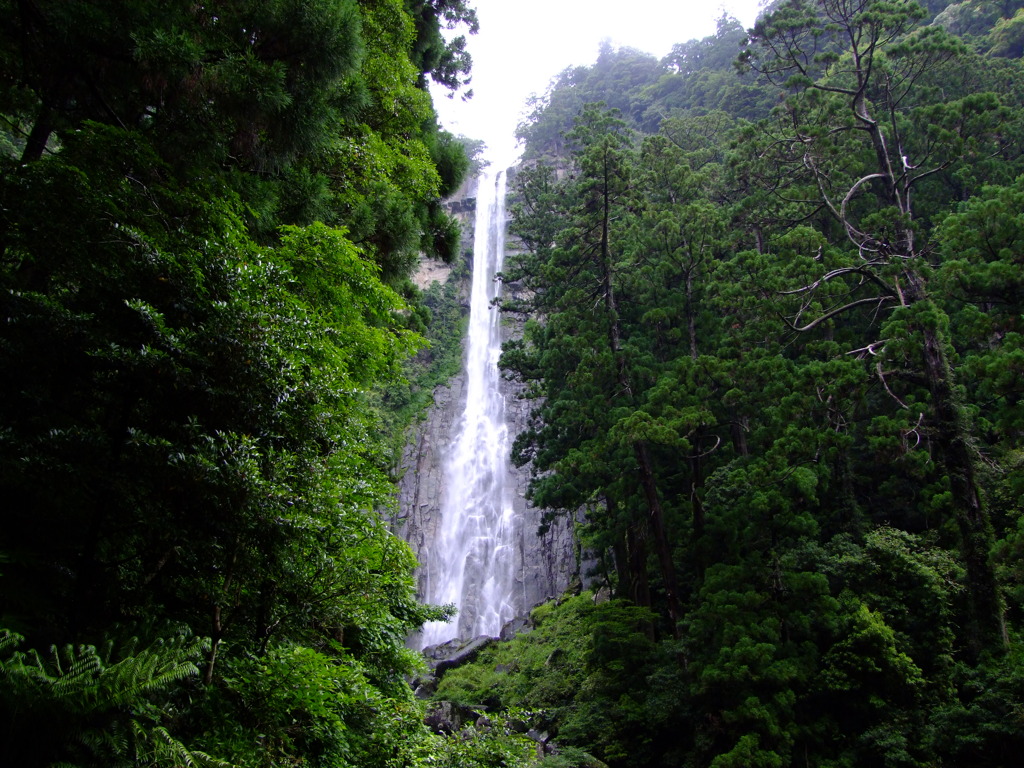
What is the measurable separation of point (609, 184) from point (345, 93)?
8.82 meters

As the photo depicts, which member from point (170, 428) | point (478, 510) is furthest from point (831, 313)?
point (478, 510)

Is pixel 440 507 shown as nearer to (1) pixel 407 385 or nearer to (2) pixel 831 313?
(1) pixel 407 385

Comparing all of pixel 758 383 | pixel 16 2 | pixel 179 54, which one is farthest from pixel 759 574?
pixel 16 2

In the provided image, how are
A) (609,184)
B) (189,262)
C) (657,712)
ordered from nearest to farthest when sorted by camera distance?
(189,262) → (657,712) → (609,184)

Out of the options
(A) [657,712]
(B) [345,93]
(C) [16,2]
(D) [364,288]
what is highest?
(B) [345,93]

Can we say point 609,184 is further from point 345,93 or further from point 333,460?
point 333,460

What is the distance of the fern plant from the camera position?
2.16 metres

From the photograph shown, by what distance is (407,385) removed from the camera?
829 cm

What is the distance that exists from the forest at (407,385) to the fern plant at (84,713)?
0.02 meters

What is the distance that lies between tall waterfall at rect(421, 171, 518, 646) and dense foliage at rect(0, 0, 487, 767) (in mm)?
20354

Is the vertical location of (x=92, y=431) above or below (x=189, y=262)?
below

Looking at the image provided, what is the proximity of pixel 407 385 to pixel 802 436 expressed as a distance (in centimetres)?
615

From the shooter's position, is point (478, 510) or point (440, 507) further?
point (440, 507)

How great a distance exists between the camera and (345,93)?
5516mm
